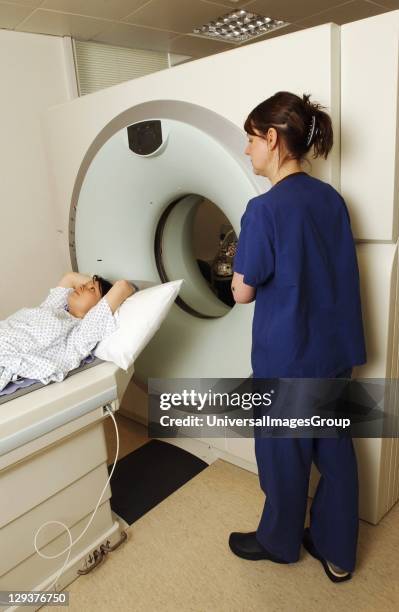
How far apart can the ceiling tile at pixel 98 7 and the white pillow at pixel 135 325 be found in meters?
1.07

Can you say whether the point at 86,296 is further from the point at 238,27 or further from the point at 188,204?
the point at 238,27

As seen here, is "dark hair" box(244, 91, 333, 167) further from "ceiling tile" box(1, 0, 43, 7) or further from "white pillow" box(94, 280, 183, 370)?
"ceiling tile" box(1, 0, 43, 7)

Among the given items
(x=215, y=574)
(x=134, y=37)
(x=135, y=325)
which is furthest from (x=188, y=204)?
(x=215, y=574)

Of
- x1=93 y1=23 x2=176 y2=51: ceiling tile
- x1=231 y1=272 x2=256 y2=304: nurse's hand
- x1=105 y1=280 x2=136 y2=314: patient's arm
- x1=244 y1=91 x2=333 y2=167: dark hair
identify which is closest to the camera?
x1=244 y1=91 x2=333 y2=167: dark hair

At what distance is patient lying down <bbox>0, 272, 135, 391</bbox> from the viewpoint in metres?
1.20

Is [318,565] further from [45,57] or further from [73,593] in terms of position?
[45,57]

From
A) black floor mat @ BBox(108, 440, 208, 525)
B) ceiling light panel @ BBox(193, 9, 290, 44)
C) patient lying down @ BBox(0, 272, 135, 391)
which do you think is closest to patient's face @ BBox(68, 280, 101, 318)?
patient lying down @ BBox(0, 272, 135, 391)

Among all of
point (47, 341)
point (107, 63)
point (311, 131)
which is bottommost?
point (47, 341)

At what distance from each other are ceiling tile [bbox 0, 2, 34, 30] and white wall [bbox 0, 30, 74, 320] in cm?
5

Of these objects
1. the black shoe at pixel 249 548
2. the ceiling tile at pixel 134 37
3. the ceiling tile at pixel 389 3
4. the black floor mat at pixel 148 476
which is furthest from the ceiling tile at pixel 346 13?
the black shoe at pixel 249 548

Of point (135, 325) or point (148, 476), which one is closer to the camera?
point (135, 325)

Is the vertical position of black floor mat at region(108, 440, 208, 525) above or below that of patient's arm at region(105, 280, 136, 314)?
below

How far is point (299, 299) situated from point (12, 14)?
149 centimetres

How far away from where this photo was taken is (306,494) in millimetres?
1183
